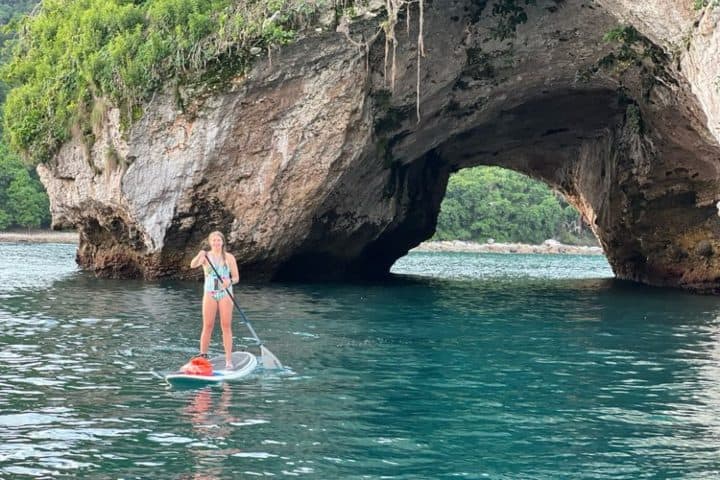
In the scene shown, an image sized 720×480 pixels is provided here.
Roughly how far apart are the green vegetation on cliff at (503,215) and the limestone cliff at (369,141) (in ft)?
220

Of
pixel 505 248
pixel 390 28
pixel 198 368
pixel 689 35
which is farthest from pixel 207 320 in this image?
pixel 505 248

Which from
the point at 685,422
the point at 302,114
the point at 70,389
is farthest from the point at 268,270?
the point at 685,422

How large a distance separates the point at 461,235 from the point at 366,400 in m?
87.2

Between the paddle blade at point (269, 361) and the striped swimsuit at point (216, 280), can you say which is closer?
the paddle blade at point (269, 361)

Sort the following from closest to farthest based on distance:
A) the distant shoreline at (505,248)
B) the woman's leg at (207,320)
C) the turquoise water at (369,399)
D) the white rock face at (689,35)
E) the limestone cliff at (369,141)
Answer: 1. the turquoise water at (369,399)
2. the woman's leg at (207,320)
3. the white rock face at (689,35)
4. the limestone cliff at (369,141)
5. the distant shoreline at (505,248)

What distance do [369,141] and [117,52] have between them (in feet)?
22.6

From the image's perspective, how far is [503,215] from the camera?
9731cm

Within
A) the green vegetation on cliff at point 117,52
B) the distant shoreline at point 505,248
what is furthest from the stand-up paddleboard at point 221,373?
the distant shoreline at point 505,248

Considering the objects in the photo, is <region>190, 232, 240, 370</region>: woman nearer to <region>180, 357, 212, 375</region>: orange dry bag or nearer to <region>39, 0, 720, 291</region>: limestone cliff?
<region>180, 357, 212, 375</region>: orange dry bag

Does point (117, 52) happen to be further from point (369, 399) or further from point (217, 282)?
point (369, 399)

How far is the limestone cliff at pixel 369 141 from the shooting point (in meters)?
22.1

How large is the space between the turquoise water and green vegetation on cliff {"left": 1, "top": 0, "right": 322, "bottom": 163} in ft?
23.4

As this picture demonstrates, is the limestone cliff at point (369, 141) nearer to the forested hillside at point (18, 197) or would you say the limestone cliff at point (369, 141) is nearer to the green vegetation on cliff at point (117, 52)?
the green vegetation on cliff at point (117, 52)

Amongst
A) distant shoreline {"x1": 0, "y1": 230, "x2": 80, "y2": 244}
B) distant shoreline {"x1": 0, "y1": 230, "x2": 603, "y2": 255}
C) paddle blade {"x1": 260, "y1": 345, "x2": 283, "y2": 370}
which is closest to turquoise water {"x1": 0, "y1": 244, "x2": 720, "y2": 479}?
paddle blade {"x1": 260, "y1": 345, "x2": 283, "y2": 370}
